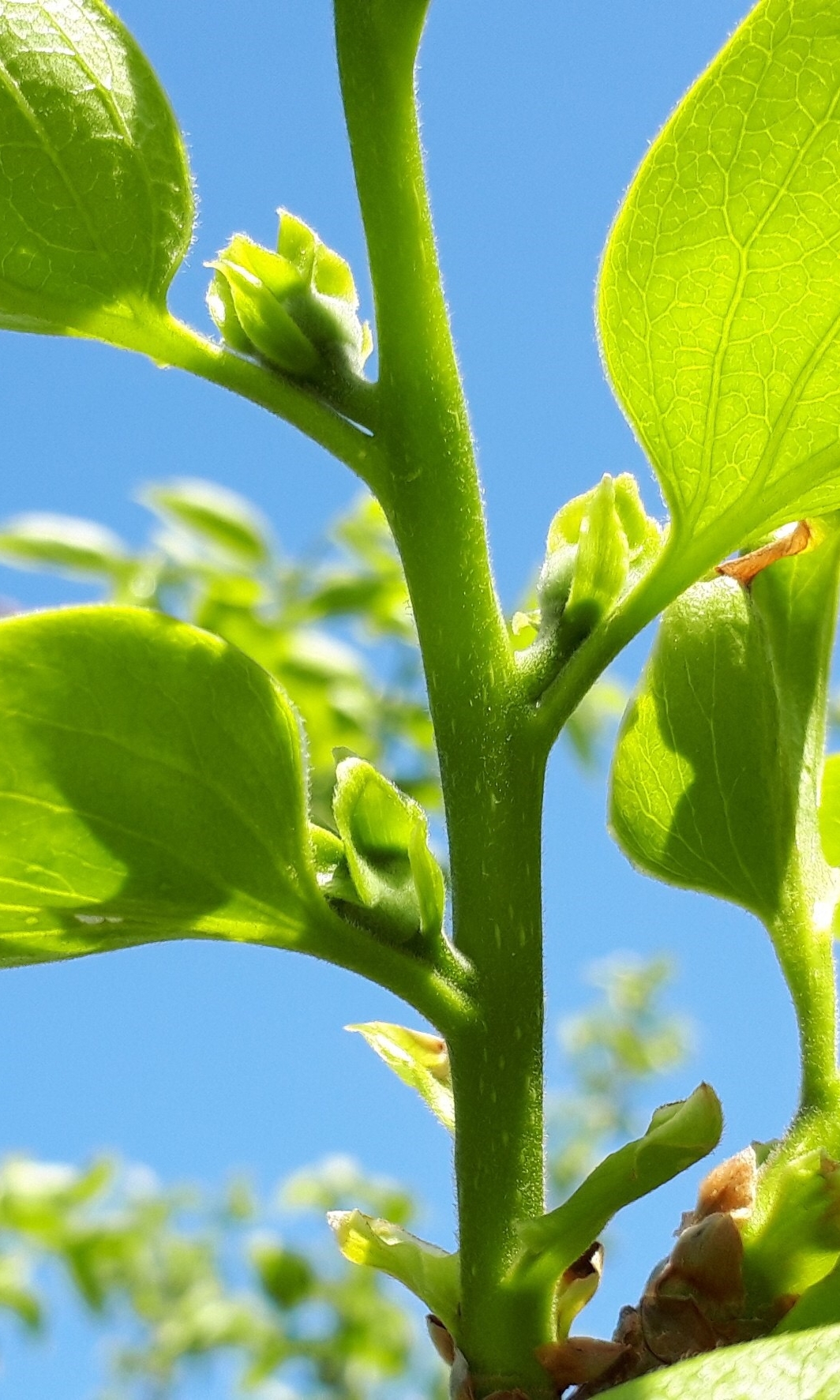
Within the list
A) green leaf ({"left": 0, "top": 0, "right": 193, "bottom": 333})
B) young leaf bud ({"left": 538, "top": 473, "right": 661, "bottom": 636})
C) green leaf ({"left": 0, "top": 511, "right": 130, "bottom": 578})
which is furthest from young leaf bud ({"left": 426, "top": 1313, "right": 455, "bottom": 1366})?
green leaf ({"left": 0, "top": 511, "right": 130, "bottom": 578})

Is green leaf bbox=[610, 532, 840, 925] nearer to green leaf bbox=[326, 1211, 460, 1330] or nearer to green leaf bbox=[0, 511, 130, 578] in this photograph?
green leaf bbox=[326, 1211, 460, 1330]

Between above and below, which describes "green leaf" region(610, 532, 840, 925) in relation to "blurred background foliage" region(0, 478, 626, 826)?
below

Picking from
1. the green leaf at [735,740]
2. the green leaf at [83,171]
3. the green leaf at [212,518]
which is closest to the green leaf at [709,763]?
the green leaf at [735,740]

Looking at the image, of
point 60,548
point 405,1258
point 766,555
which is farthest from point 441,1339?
point 60,548

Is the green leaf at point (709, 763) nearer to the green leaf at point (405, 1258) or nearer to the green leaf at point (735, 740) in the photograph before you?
the green leaf at point (735, 740)

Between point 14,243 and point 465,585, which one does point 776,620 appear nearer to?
point 465,585
